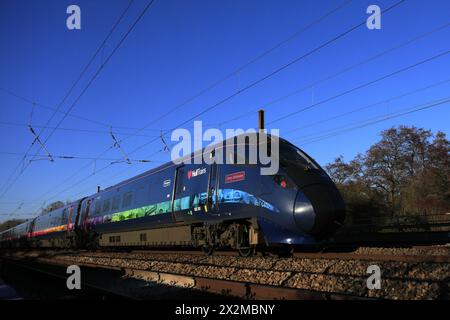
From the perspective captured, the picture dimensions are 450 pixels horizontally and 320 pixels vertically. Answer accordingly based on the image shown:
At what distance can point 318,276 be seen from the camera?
26.8 ft

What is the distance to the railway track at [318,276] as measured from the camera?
21.8ft

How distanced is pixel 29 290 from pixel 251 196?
19.1 ft

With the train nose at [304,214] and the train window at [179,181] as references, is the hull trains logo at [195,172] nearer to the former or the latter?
the train window at [179,181]

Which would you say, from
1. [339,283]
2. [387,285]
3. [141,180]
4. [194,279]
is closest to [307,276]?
[339,283]

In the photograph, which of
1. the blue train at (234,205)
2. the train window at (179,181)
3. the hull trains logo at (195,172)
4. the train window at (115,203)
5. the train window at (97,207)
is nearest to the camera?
the blue train at (234,205)

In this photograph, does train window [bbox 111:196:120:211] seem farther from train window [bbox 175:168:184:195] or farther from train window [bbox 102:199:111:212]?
train window [bbox 175:168:184:195]

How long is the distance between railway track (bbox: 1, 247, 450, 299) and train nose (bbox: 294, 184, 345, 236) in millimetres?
730

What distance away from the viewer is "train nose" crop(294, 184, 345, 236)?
Result: 10.1 metres

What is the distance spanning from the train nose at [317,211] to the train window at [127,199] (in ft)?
34.1

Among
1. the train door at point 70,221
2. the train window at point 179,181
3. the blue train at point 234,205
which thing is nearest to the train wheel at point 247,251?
the blue train at point 234,205

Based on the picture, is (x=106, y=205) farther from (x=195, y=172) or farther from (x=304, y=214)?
(x=304, y=214)

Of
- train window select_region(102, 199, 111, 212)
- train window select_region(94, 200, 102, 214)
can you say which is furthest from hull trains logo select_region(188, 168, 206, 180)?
train window select_region(94, 200, 102, 214)
